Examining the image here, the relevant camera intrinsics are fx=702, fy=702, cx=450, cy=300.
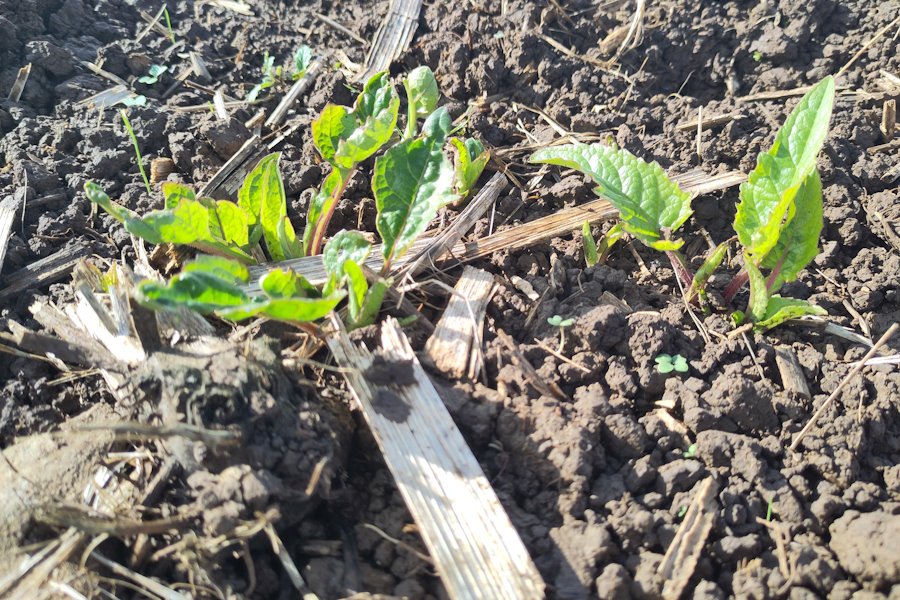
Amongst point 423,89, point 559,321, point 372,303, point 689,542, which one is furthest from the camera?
point 423,89

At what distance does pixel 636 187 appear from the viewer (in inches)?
84.1

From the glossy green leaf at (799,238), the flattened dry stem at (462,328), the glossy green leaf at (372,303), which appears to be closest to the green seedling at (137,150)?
the glossy green leaf at (372,303)

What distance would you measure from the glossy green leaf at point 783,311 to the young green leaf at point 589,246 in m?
0.51

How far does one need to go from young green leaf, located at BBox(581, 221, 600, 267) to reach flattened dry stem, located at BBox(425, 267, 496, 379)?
0.32 m

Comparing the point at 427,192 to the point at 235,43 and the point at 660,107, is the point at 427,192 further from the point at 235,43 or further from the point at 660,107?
the point at 235,43

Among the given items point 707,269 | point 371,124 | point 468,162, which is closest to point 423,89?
point 468,162

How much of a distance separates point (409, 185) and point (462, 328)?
0.43 metres

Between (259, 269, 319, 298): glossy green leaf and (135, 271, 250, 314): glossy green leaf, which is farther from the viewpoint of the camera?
(259, 269, 319, 298): glossy green leaf

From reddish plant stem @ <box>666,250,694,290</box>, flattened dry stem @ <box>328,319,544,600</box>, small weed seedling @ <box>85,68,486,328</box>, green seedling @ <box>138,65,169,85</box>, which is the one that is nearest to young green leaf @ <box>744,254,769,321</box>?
reddish plant stem @ <box>666,250,694,290</box>

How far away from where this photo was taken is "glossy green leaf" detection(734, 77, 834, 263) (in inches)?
77.9

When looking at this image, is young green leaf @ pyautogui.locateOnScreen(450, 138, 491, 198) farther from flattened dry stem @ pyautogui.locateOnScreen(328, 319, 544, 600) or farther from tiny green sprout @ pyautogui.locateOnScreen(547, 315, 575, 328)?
flattened dry stem @ pyautogui.locateOnScreen(328, 319, 544, 600)

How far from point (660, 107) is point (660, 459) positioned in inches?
59.3

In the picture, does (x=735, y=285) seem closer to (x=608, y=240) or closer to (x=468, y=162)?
(x=608, y=240)

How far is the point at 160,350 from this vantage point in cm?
173
